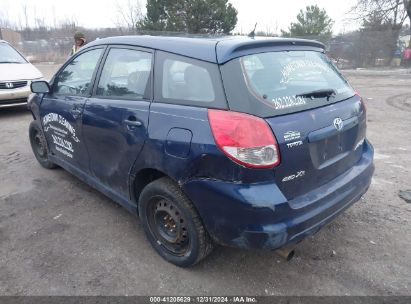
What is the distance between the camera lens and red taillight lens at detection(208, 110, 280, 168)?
7.30ft

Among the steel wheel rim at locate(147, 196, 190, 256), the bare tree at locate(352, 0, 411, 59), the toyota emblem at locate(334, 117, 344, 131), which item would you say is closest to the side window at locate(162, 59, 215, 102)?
the steel wheel rim at locate(147, 196, 190, 256)

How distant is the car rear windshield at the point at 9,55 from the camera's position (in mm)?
8734

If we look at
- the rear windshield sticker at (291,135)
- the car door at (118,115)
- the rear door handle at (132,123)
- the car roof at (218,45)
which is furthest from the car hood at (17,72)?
the rear windshield sticker at (291,135)

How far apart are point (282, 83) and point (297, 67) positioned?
292mm

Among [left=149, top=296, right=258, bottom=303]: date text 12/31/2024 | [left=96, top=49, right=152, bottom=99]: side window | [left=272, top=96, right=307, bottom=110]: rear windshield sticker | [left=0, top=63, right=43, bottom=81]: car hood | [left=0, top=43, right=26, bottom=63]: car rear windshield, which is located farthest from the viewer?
[left=0, top=43, right=26, bottom=63]: car rear windshield

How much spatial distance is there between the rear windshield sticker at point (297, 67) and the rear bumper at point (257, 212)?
0.83 m

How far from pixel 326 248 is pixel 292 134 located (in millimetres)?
1282

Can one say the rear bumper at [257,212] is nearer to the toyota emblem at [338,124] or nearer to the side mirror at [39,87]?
the toyota emblem at [338,124]

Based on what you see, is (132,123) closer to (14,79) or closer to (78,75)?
(78,75)

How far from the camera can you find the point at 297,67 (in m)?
2.76

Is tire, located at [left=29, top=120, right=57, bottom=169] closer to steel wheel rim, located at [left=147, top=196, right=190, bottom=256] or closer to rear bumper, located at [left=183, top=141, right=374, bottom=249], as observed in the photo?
steel wheel rim, located at [left=147, top=196, right=190, bottom=256]

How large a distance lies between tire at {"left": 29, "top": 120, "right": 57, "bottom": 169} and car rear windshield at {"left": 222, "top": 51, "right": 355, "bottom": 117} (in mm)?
3180

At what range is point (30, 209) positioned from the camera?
3.81m

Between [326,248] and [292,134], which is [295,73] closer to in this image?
[292,134]
